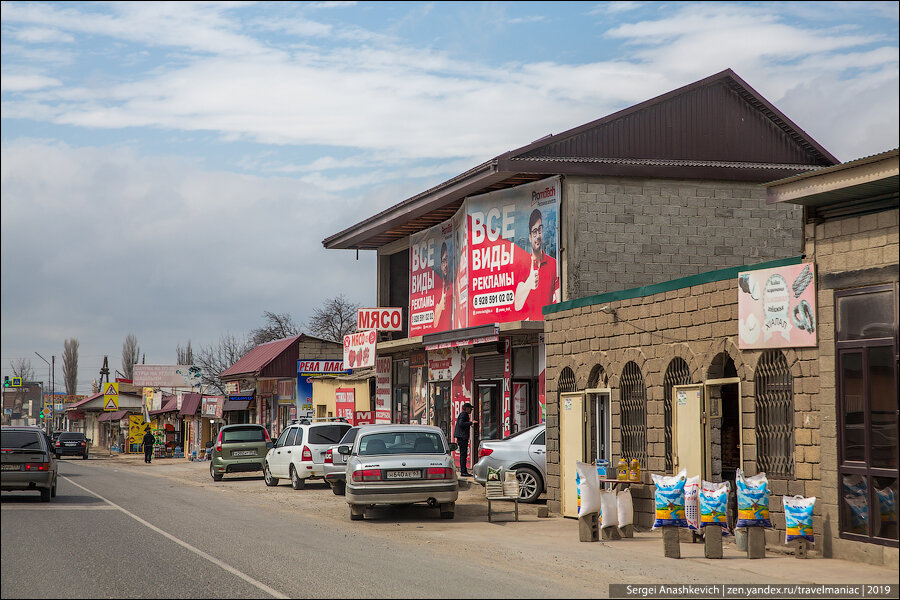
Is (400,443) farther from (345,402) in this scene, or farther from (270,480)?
(345,402)

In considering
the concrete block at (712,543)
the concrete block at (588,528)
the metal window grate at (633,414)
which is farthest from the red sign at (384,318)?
the concrete block at (712,543)

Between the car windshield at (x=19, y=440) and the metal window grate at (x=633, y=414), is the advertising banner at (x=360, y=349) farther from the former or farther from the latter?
the metal window grate at (x=633, y=414)

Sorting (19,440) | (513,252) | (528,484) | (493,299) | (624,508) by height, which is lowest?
(528,484)

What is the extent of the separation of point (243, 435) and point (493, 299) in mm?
12122

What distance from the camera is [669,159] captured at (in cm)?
2492

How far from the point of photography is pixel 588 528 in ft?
48.4

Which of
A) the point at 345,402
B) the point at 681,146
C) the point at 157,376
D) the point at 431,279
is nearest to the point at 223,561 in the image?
the point at 681,146

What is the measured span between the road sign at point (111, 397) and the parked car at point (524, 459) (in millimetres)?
66987

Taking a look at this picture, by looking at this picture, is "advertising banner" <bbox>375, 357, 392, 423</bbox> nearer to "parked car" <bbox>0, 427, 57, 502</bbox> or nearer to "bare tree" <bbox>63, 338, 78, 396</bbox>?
"parked car" <bbox>0, 427, 57, 502</bbox>

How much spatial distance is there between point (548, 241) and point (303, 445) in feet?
28.8

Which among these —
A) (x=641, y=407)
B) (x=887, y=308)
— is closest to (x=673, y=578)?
(x=887, y=308)

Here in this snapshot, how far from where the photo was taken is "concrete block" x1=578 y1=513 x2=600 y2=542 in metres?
14.8

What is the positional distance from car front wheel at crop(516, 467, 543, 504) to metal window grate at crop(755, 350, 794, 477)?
26.4 feet

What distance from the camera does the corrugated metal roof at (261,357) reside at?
49588mm
